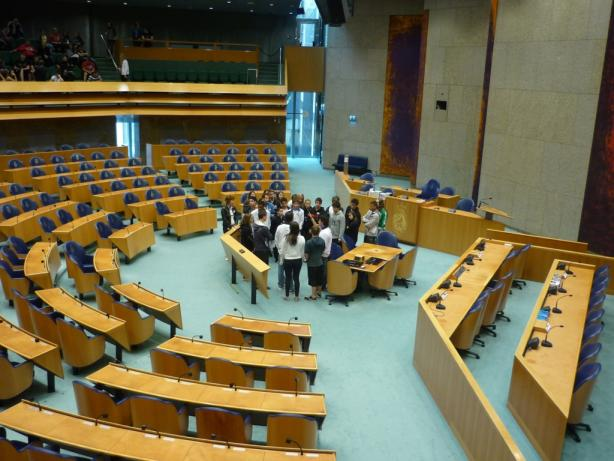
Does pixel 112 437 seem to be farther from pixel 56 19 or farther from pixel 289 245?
pixel 56 19

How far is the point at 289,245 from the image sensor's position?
32.4ft

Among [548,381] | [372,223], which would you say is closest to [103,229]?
[372,223]

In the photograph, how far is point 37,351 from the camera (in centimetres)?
708

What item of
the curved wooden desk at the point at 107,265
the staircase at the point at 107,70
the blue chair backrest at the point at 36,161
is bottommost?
the curved wooden desk at the point at 107,265

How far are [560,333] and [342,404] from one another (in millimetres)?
2951


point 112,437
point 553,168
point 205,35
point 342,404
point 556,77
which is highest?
point 205,35

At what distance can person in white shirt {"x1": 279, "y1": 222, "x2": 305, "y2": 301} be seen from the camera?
9797mm

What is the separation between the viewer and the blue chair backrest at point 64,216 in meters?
12.6

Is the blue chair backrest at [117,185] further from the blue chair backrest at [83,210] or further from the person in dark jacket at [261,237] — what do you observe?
the person in dark jacket at [261,237]

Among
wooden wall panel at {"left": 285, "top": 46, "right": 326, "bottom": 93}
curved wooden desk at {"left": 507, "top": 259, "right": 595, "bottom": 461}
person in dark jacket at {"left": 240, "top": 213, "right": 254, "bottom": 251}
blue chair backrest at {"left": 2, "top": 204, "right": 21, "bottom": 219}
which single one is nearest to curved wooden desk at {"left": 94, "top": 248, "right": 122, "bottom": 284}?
person in dark jacket at {"left": 240, "top": 213, "right": 254, "bottom": 251}

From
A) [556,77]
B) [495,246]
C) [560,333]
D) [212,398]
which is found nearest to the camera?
[212,398]

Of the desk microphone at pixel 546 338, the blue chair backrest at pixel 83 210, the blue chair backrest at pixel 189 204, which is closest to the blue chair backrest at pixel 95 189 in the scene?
the blue chair backrest at pixel 83 210

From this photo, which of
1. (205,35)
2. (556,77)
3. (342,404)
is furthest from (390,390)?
(205,35)

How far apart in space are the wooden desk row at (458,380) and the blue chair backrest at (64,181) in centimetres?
1031
